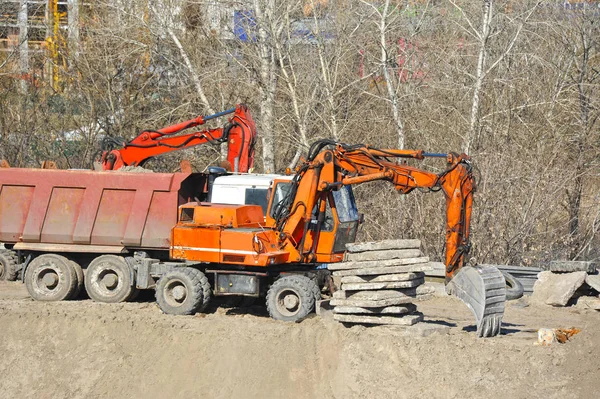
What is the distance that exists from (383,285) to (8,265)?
814cm

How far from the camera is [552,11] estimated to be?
2155cm

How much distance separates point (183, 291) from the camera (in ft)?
47.3

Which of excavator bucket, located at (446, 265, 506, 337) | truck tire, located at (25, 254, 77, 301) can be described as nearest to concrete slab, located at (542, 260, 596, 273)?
excavator bucket, located at (446, 265, 506, 337)

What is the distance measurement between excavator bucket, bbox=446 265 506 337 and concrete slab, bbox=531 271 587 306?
3.52 metres

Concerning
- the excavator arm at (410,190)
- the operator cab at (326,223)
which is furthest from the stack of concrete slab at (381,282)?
the operator cab at (326,223)

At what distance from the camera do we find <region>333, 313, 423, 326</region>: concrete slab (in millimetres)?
12500

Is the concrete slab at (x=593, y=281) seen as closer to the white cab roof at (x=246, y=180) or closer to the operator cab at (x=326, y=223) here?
the operator cab at (x=326, y=223)

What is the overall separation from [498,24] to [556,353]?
11.0 m

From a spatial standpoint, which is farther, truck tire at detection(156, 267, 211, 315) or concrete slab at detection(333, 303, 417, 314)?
truck tire at detection(156, 267, 211, 315)

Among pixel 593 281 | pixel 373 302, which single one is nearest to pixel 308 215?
pixel 373 302

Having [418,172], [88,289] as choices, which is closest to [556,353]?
[418,172]

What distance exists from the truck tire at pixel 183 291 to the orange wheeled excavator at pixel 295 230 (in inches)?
0.6

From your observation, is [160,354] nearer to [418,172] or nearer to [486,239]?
[418,172]

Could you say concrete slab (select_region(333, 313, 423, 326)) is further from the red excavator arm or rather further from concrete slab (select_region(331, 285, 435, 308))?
the red excavator arm
